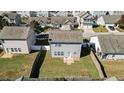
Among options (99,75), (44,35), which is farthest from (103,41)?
(44,35)

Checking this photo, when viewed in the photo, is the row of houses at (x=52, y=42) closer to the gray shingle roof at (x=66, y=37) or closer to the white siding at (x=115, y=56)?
the gray shingle roof at (x=66, y=37)

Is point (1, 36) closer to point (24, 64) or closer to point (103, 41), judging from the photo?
point (24, 64)

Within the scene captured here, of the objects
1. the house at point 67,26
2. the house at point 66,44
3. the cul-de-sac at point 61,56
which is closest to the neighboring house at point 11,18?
the house at point 67,26

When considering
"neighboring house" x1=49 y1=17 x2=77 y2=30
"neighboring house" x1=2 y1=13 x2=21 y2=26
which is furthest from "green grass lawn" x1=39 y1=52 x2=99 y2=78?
"neighboring house" x1=2 y1=13 x2=21 y2=26

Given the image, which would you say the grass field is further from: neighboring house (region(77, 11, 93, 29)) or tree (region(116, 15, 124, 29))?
tree (region(116, 15, 124, 29))

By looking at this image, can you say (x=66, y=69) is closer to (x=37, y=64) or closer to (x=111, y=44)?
(x=37, y=64)

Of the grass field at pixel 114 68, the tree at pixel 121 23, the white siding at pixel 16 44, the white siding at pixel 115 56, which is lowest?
the grass field at pixel 114 68

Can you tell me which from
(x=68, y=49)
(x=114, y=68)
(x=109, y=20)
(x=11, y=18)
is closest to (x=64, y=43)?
(x=68, y=49)
